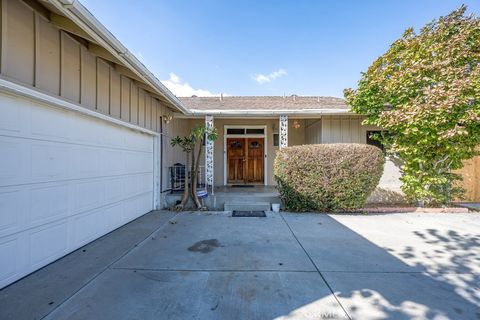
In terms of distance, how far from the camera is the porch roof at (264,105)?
265 inches

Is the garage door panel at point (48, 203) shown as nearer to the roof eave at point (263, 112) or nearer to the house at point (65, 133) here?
the house at point (65, 133)

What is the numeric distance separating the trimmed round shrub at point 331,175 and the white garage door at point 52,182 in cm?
410

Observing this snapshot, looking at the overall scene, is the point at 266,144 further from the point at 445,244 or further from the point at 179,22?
the point at 445,244

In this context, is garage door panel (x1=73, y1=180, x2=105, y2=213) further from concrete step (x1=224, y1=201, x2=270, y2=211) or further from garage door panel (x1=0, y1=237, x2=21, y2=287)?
concrete step (x1=224, y1=201, x2=270, y2=211)

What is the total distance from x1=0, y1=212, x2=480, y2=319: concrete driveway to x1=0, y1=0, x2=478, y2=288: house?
18.3 inches

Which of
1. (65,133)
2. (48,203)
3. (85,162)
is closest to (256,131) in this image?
(85,162)

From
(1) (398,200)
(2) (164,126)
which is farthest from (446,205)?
(2) (164,126)

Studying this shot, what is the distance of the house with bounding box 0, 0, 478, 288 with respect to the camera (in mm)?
2391

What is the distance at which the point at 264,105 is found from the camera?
28.5 ft

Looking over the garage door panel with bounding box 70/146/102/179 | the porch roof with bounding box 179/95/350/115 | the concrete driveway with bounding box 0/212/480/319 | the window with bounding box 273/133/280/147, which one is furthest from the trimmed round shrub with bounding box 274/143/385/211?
the garage door panel with bounding box 70/146/102/179

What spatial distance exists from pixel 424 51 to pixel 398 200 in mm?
4295

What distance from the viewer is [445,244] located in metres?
3.74

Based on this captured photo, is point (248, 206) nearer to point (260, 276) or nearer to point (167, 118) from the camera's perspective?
point (260, 276)

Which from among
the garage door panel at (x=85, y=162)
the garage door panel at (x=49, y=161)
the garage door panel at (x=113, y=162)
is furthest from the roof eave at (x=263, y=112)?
the garage door panel at (x=49, y=161)
